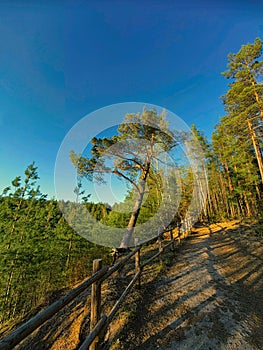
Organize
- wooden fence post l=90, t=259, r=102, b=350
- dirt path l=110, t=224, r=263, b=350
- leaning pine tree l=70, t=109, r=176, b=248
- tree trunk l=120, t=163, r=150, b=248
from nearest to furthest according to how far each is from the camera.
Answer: wooden fence post l=90, t=259, r=102, b=350
dirt path l=110, t=224, r=263, b=350
tree trunk l=120, t=163, r=150, b=248
leaning pine tree l=70, t=109, r=176, b=248

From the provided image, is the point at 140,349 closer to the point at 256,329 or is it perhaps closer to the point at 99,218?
the point at 256,329

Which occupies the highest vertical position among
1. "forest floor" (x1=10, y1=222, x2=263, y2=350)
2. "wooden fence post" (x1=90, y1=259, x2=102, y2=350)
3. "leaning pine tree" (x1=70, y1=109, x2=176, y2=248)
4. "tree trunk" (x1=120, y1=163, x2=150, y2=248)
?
"leaning pine tree" (x1=70, y1=109, x2=176, y2=248)

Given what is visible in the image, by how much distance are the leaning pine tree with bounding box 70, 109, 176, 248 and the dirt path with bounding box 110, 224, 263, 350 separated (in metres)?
2.75

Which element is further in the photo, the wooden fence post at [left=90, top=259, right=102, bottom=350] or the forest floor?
the forest floor

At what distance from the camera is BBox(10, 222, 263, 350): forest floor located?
7.23 feet

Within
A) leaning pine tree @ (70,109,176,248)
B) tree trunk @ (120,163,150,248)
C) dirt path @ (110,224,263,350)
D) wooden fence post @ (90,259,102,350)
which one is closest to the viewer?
wooden fence post @ (90,259,102,350)

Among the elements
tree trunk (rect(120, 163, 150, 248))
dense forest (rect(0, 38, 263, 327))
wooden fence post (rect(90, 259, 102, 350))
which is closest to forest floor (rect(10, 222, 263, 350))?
wooden fence post (rect(90, 259, 102, 350))

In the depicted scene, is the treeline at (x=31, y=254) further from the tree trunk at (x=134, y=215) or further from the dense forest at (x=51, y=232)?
the tree trunk at (x=134, y=215)

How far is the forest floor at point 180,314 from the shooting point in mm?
2203

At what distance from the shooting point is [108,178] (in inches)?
278

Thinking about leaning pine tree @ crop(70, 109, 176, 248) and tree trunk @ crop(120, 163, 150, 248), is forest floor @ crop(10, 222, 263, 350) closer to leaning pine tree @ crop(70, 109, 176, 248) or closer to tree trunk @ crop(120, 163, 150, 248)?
tree trunk @ crop(120, 163, 150, 248)

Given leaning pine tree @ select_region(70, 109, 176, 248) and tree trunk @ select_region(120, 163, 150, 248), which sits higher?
leaning pine tree @ select_region(70, 109, 176, 248)

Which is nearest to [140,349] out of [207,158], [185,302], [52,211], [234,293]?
[185,302]

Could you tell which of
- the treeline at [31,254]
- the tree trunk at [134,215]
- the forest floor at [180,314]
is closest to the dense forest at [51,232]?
the treeline at [31,254]
